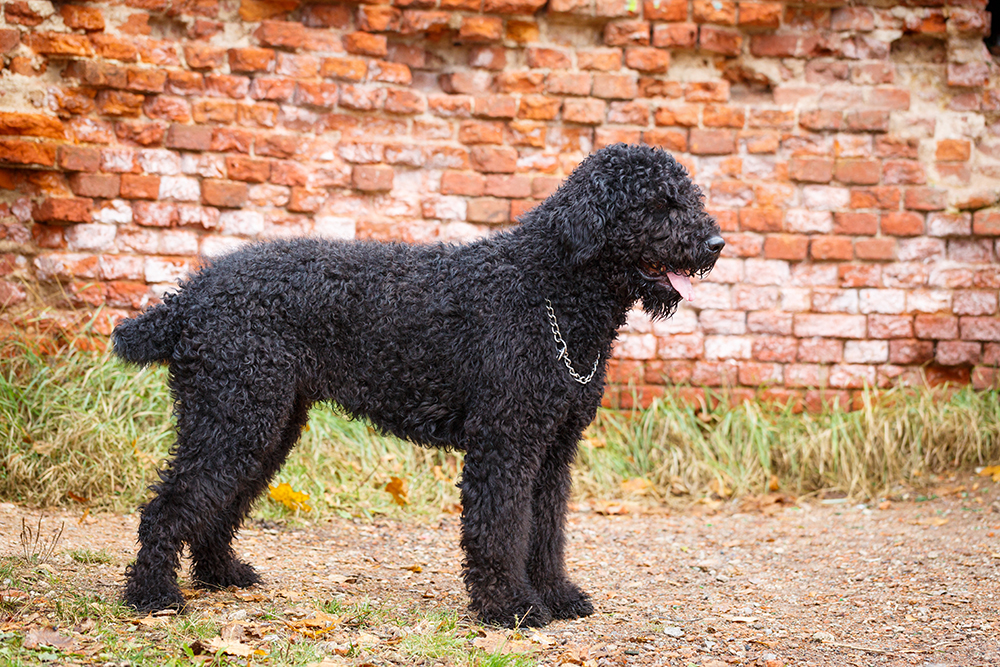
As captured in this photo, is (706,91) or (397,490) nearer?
(397,490)

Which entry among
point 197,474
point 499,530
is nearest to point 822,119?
point 499,530

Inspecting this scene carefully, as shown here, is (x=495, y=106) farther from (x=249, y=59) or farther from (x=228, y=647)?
(x=228, y=647)

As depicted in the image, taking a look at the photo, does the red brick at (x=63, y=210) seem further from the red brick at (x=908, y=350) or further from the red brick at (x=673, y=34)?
the red brick at (x=908, y=350)

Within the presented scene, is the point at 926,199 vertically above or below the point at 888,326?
above

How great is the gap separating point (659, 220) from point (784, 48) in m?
3.73

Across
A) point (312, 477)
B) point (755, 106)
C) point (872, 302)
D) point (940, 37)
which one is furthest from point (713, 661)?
point (940, 37)

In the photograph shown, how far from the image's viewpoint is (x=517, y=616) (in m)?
3.49

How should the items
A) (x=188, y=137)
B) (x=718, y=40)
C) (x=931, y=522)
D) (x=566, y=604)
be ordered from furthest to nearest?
(x=718, y=40) → (x=188, y=137) → (x=931, y=522) → (x=566, y=604)

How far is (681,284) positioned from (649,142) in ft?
10.4

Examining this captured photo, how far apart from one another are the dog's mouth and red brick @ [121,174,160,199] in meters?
3.90

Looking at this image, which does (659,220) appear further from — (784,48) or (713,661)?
(784,48)

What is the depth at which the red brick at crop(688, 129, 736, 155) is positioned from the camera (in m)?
6.30

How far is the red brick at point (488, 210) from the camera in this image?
20.4ft

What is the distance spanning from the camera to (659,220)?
133 inches
